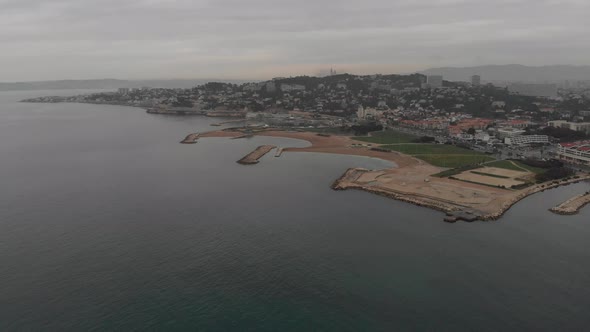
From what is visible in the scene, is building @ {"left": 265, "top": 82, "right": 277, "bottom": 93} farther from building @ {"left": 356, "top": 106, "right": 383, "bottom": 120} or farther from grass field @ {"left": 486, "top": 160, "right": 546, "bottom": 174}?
grass field @ {"left": 486, "top": 160, "right": 546, "bottom": 174}

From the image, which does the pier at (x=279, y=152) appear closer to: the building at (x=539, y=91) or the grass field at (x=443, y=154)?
the grass field at (x=443, y=154)

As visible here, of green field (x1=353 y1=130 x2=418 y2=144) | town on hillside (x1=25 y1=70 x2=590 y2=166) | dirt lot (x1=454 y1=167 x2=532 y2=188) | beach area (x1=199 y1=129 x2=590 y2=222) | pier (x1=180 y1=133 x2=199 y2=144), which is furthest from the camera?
pier (x1=180 y1=133 x2=199 y2=144)

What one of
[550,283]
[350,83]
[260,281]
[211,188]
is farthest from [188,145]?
[350,83]

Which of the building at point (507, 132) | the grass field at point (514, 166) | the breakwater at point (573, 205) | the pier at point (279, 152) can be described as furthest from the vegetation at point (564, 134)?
the pier at point (279, 152)

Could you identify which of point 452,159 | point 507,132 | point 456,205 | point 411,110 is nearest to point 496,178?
point 452,159

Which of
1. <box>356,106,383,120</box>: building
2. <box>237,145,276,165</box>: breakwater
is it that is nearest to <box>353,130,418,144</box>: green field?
<box>237,145,276,165</box>: breakwater

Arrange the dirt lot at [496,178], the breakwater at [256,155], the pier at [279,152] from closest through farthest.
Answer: the dirt lot at [496,178]
the breakwater at [256,155]
the pier at [279,152]
